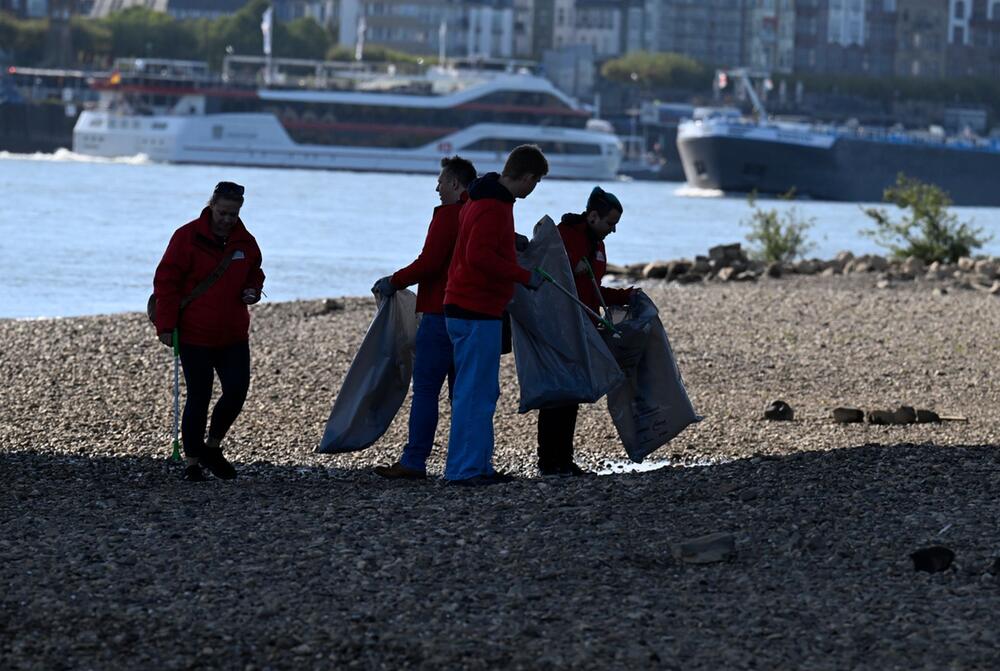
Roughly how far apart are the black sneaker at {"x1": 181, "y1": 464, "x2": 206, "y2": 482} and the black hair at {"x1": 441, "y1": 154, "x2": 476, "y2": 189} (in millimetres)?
1391

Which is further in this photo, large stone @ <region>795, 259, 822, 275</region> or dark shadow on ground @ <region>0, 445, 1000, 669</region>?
large stone @ <region>795, 259, 822, 275</region>

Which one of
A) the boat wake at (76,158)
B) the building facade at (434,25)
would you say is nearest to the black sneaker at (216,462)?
the boat wake at (76,158)

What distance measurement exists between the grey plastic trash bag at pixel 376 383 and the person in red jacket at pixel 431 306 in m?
0.22

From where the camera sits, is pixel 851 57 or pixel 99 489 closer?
pixel 99 489

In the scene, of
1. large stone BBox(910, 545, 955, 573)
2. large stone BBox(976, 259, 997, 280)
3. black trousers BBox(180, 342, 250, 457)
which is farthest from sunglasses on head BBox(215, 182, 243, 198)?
large stone BBox(976, 259, 997, 280)

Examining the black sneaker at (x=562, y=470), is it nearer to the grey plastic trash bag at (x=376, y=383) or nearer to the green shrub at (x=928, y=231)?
the grey plastic trash bag at (x=376, y=383)

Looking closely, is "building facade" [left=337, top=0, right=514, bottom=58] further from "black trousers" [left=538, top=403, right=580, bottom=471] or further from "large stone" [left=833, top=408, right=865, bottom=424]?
"black trousers" [left=538, top=403, right=580, bottom=471]

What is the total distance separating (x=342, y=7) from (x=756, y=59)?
27932 mm

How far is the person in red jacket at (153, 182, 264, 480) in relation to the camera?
705 centimetres

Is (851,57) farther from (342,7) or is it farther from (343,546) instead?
(343,546)

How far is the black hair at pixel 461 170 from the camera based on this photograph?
23.5ft

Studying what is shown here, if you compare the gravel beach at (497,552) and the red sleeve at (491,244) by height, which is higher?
the red sleeve at (491,244)

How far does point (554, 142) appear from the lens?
8350 centimetres

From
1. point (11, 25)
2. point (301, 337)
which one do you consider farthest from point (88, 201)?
point (11, 25)
